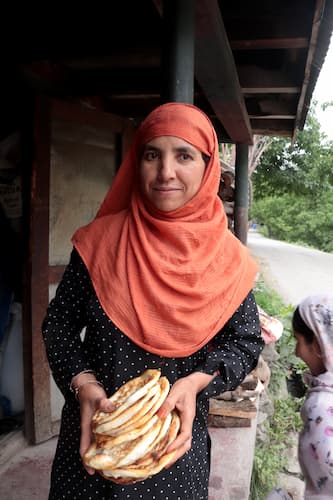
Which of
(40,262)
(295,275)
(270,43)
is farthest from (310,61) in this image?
(295,275)

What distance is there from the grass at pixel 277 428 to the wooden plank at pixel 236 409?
53cm

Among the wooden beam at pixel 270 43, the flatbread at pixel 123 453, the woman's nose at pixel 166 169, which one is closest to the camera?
the flatbread at pixel 123 453

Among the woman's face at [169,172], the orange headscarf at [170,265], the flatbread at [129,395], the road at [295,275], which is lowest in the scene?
the road at [295,275]

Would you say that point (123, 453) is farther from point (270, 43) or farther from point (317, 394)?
point (270, 43)

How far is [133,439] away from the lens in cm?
100

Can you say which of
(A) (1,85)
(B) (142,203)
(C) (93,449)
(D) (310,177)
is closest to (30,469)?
(C) (93,449)

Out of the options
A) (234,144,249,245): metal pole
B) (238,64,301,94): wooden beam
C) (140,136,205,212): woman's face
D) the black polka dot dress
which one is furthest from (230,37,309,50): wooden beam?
(234,144,249,245): metal pole

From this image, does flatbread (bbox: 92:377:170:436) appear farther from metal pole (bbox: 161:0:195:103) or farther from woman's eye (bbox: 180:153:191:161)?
metal pole (bbox: 161:0:195:103)

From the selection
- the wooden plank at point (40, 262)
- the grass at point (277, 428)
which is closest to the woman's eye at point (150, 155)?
the wooden plank at point (40, 262)

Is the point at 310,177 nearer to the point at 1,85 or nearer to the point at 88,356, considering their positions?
the point at 1,85

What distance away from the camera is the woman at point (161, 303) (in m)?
1.21

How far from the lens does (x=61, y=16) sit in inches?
94.3

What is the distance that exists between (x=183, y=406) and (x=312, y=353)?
0.92 metres

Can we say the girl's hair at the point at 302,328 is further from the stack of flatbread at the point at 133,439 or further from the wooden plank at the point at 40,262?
the wooden plank at the point at 40,262
